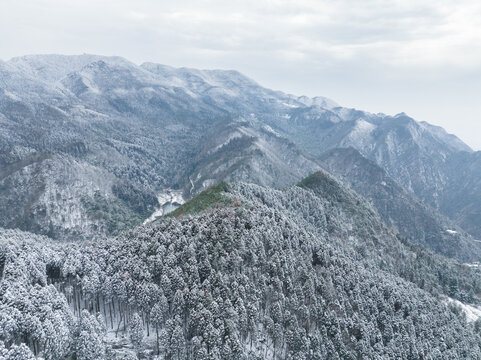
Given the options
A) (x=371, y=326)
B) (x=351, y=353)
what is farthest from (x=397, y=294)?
(x=351, y=353)

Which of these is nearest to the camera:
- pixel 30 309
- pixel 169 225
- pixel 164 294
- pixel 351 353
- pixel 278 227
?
pixel 30 309

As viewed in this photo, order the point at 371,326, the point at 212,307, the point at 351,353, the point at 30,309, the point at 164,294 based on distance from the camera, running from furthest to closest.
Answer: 1. the point at 371,326
2. the point at 351,353
3. the point at 164,294
4. the point at 212,307
5. the point at 30,309

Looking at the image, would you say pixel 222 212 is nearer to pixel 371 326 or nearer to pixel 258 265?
pixel 258 265

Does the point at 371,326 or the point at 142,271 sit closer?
the point at 142,271

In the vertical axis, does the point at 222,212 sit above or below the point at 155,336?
above

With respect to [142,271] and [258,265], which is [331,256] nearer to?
[258,265]

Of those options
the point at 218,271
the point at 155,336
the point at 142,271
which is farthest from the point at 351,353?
the point at 142,271

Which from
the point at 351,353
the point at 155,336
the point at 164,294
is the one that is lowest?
the point at 351,353
